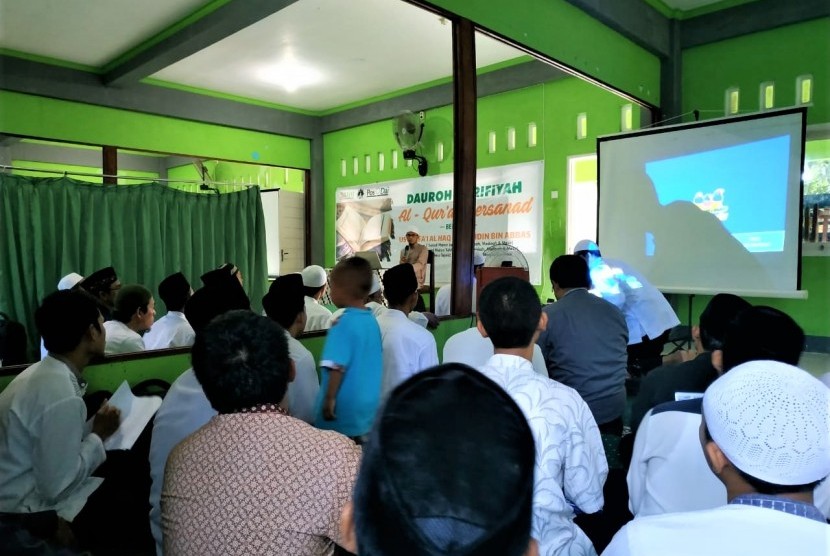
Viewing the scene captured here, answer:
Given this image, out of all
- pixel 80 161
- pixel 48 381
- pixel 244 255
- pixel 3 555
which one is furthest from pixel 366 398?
pixel 80 161

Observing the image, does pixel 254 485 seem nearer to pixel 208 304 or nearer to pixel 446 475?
pixel 446 475

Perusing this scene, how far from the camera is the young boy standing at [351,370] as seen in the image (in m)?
1.89

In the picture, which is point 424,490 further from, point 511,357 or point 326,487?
point 511,357

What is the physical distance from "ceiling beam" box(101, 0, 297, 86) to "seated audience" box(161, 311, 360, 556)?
3588 millimetres

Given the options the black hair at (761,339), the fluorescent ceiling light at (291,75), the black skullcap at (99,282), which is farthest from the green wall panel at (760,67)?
the black skullcap at (99,282)

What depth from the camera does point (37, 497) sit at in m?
1.41

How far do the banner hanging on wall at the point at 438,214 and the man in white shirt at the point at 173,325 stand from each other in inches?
151

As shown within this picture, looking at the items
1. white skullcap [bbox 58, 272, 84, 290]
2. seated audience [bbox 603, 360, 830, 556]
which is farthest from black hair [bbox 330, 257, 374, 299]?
white skullcap [bbox 58, 272, 84, 290]

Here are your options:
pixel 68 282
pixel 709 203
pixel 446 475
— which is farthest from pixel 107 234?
pixel 709 203

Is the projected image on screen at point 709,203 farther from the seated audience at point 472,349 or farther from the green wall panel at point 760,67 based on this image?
the seated audience at point 472,349

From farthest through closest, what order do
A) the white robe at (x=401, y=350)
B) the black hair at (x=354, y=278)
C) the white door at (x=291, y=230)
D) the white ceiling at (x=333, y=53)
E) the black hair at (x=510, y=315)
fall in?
the white door at (x=291, y=230), the white ceiling at (x=333, y=53), the white robe at (x=401, y=350), the black hair at (x=354, y=278), the black hair at (x=510, y=315)

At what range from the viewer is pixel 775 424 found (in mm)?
788

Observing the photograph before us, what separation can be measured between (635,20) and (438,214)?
115 inches

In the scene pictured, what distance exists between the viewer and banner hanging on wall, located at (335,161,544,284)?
5.79m
